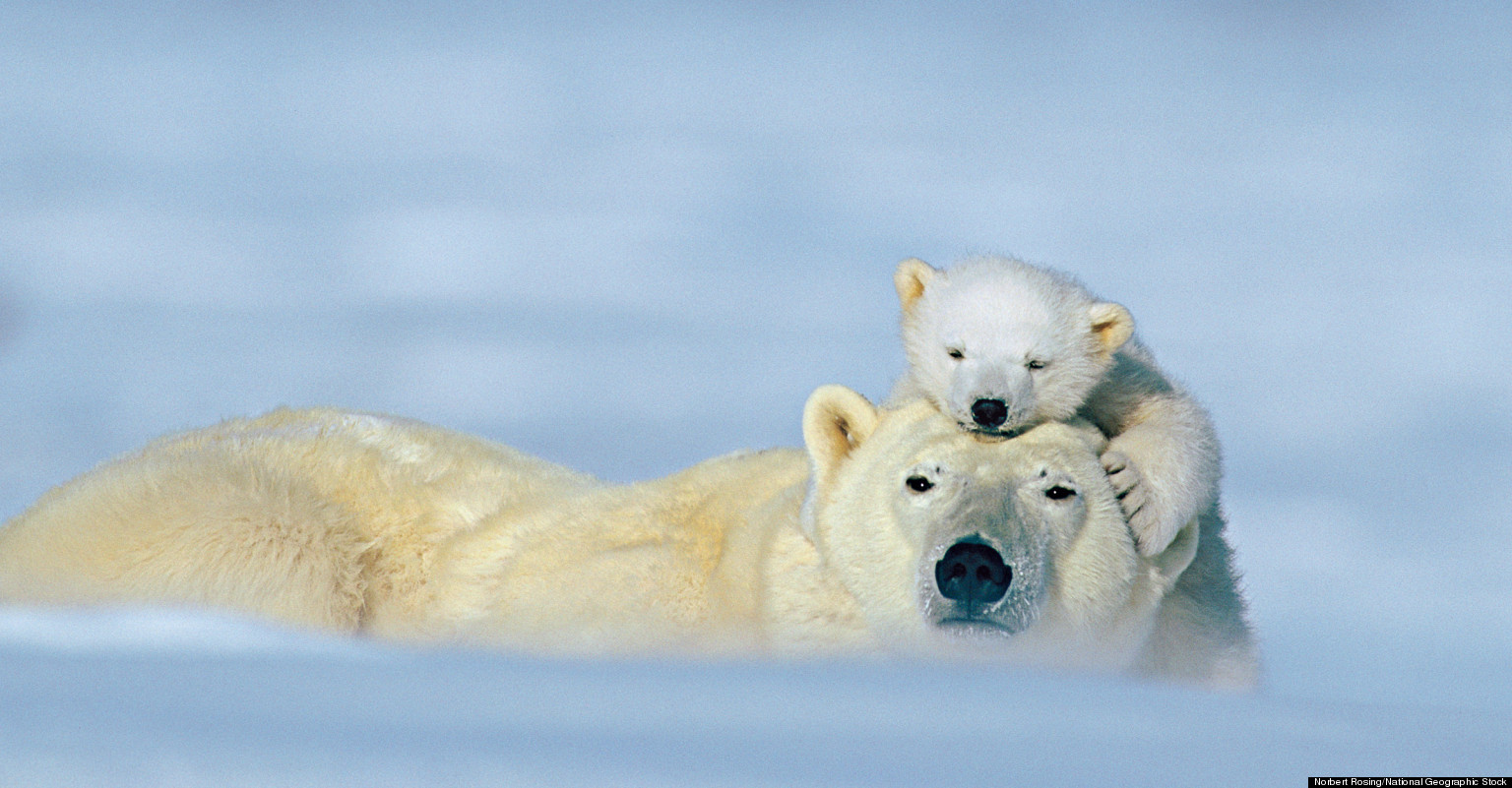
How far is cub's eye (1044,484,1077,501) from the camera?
4.09 metres

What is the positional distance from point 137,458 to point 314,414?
2.24 ft

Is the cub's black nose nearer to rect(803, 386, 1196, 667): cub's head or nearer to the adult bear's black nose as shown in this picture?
rect(803, 386, 1196, 667): cub's head

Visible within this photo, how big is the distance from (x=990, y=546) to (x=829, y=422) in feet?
2.67

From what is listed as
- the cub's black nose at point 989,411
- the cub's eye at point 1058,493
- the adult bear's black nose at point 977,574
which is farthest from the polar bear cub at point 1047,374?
the adult bear's black nose at point 977,574

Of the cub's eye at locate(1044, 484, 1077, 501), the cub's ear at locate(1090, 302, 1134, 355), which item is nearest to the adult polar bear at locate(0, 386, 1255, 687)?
the cub's eye at locate(1044, 484, 1077, 501)

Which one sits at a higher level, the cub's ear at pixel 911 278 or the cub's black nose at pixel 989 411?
the cub's ear at pixel 911 278

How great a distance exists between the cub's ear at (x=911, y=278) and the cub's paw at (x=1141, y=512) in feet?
2.51

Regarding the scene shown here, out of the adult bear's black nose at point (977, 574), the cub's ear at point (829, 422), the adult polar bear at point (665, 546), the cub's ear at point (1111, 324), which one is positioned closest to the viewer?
the adult bear's black nose at point (977, 574)

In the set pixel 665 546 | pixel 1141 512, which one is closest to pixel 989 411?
pixel 1141 512

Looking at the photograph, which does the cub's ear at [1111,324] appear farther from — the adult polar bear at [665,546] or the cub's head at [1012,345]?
the adult polar bear at [665,546]

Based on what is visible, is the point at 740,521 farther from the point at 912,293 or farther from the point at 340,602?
the point at 340,602

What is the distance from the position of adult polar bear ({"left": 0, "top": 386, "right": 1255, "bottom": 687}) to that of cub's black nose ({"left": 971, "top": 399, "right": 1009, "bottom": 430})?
10 centimetres

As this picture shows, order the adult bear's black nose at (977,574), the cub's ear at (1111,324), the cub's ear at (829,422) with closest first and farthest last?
the adult bear's black nose at (977,574), the cub's ear at (1111,324), the cub's ear at (829,422)

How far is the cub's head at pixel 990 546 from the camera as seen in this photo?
3.94 m
